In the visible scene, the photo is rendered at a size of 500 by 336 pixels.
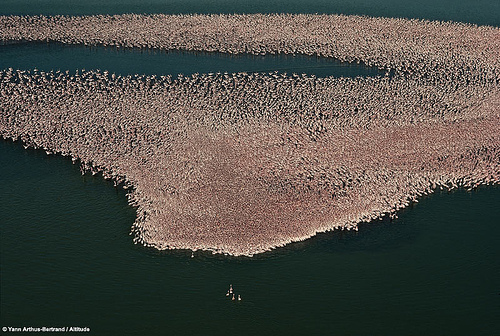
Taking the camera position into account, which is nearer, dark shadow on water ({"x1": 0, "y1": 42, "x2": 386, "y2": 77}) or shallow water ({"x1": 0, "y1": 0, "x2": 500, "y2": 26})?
dark shadow on water ({"x1": 0, "y1": 42, "x2": 386, "y2": 77})

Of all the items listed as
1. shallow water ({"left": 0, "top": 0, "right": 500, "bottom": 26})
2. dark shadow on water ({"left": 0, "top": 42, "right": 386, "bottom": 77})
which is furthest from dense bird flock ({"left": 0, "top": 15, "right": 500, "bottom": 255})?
shallow water ({"left": 0, "top": 0, "right": 500, "bottom": 26})

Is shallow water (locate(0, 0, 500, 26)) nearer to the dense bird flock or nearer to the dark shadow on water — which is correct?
the dense bird flock

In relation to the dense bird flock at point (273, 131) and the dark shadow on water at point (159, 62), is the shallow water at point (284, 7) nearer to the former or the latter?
the dense bird flock at point (273, 131)

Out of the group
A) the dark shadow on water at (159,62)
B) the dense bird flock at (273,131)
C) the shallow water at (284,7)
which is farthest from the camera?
the shallow water at (284,7)

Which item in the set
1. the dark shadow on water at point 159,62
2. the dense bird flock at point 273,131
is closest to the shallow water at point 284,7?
the dense bird flock at point 273,131

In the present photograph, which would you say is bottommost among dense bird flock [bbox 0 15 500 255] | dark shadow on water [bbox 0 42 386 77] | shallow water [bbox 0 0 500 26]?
dense bird flock [bbox 0 15 500 255]

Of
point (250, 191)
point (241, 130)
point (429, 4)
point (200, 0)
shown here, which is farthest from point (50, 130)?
point (429, 4)

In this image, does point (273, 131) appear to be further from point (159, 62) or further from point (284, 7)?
point (284, 7)

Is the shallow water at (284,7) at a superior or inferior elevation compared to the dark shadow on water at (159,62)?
superior

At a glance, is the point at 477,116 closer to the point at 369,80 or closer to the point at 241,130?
the point at 369,80
